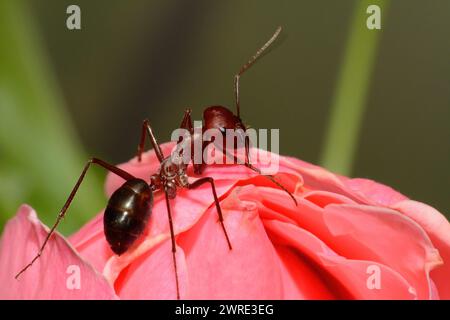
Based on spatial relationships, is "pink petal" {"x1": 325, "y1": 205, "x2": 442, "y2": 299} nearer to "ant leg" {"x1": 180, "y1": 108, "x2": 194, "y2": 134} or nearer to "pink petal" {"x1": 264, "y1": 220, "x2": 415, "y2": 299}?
"pink petal" {"x1": 264, "y1": 220, "x2": 415, "y2": 299}

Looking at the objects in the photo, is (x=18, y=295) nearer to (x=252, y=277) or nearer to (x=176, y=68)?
(x=252, y=277)

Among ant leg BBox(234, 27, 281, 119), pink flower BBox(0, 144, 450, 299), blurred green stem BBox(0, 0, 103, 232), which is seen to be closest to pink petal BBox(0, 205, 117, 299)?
pink flower BBox(0, 144, 450, 299)

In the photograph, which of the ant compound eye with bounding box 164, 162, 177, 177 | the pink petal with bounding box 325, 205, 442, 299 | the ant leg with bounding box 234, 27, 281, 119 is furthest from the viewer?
the ant leg with bounding box 234, 27, 281, 119

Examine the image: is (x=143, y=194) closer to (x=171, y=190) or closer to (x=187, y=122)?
(x=171, y=190)

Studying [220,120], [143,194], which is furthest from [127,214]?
[220,120]

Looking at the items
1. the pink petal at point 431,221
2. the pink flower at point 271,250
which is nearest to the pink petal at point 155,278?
the pink flower at point 271,250

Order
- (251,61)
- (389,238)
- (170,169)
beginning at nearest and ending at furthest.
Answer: (389,238) < (170,169) < (251,61)
